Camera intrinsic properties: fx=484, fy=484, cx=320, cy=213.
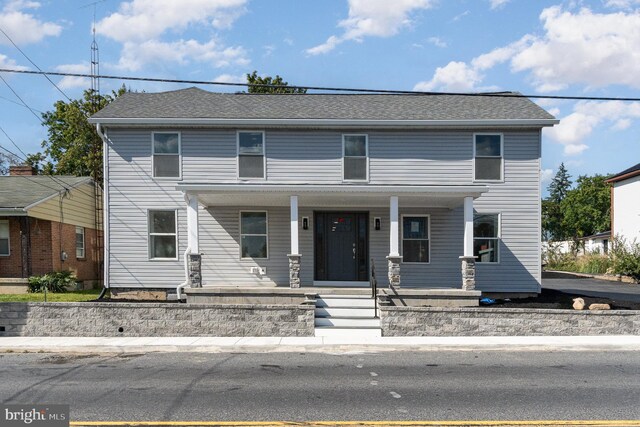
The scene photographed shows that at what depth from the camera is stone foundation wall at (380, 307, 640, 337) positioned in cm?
1134

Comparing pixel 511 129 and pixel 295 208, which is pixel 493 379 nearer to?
pixel 295 208

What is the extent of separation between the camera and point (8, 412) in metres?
5.98

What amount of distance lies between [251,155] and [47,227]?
32.8 ft

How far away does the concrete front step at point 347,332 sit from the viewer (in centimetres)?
1116

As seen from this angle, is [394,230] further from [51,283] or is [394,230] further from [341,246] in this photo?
[51,283]

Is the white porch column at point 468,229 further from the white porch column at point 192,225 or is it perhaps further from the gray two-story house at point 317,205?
the white porch column at point 192,225

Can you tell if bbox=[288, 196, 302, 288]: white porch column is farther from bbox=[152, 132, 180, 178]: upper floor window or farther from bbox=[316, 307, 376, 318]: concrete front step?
bbox=[152, 132, 180, 178]: upper floor window

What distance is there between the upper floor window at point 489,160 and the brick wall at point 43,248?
16552mm

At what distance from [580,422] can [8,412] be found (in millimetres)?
6869

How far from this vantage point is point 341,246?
15570mm

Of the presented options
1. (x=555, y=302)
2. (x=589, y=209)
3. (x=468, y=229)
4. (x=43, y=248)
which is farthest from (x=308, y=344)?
(x=589, y=209)

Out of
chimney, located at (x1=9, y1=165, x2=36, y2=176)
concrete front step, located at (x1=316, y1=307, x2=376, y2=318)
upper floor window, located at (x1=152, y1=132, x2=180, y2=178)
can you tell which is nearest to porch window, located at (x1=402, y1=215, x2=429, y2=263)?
concrete front step, located at (x1=316, y1=307, x2=376, y2=318)

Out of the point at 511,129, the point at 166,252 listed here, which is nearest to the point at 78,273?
the point at 166,252

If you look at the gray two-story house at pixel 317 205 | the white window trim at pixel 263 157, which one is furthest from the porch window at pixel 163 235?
the white window trim at pixel 263 157
